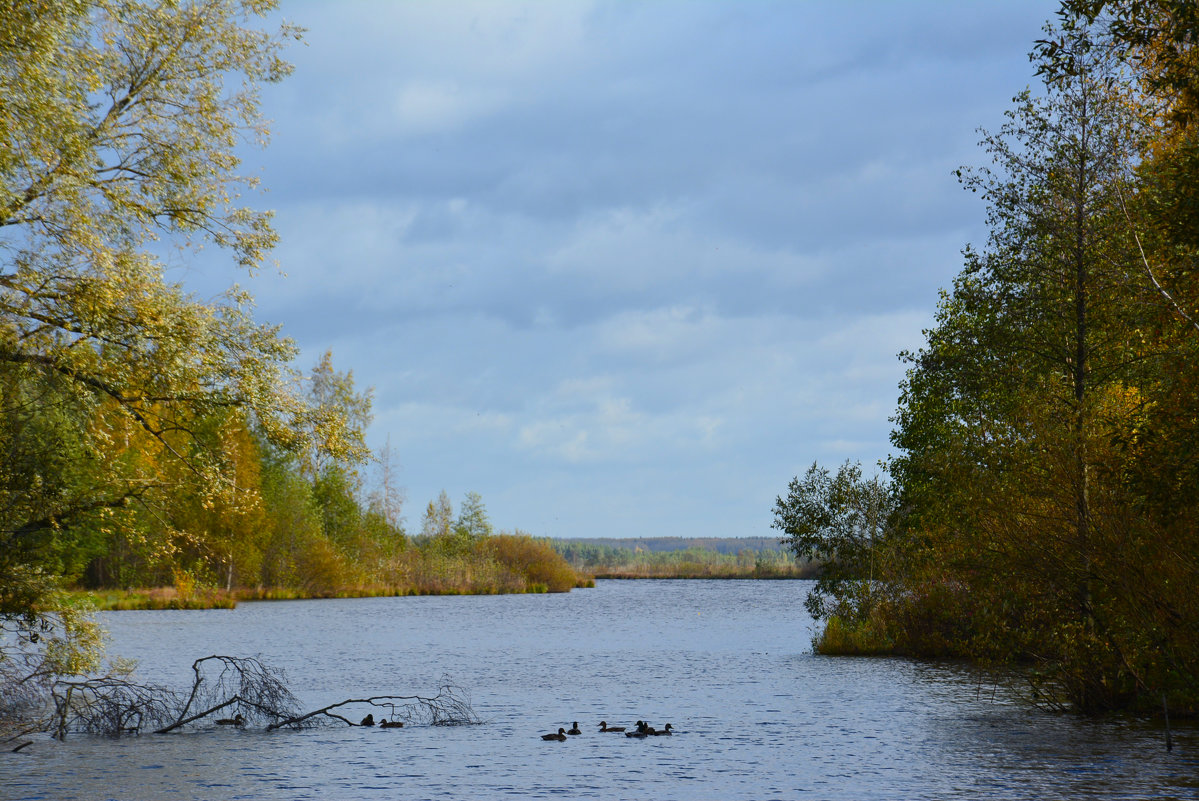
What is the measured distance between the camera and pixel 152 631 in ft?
154

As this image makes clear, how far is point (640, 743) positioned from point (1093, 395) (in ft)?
38.6

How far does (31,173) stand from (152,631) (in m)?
32.5

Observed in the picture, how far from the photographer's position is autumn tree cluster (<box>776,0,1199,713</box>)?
14.5 metres

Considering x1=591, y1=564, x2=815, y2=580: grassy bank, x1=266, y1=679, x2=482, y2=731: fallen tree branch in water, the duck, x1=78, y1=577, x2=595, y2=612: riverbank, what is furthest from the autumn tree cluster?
x1=591, y1=564, x2=815, y2=580: grassy bank

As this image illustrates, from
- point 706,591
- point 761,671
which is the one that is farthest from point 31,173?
point 706,591

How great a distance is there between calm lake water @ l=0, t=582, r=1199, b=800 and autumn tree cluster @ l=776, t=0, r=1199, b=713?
Answer: 1976mm

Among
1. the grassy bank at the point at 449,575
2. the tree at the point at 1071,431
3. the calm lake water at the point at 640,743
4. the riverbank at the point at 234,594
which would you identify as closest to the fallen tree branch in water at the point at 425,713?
the calm lake water at the point at 640,743

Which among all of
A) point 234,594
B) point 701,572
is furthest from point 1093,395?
Answer: point 701,572

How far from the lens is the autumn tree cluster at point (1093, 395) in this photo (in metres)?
14.5

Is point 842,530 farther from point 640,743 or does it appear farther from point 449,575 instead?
point 449,575

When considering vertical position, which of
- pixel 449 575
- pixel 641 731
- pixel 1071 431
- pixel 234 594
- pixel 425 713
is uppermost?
pixel 1071 431

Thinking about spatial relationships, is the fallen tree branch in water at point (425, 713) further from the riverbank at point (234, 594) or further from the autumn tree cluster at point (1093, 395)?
the riverbank at point (234, 594)

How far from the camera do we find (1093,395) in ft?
71.7

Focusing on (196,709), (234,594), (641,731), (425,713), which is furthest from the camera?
(234,594)
